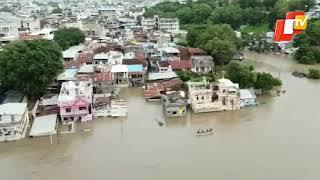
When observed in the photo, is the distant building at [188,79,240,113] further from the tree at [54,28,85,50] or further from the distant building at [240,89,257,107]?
the tree at [54,28,85,50]

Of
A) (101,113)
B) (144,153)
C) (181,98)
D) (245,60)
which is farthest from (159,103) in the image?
(245,60)

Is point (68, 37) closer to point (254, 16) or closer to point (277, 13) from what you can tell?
point (254, 16)

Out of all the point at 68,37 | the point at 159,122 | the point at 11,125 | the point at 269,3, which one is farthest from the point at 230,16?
the point at 11,125

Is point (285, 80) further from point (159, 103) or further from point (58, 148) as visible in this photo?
point (58, 148)

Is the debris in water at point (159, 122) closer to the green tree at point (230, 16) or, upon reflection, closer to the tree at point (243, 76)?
the tree at point (243, 76)

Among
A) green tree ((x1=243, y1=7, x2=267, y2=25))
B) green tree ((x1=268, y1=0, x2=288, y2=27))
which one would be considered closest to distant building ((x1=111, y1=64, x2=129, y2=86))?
green tree ((x1=268, y1=0, x2=288, y2=27))

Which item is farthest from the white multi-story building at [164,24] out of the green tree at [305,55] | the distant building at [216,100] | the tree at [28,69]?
the distant building at [216,100]

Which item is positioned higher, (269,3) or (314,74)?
(269,3)
